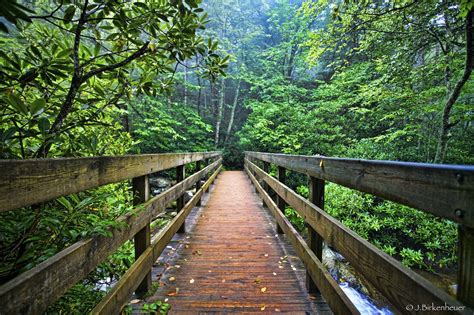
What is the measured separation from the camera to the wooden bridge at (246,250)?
67 cm

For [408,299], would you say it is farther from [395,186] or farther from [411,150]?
[411,150]

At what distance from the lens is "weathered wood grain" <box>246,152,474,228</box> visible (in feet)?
2.01

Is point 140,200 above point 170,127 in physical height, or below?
below

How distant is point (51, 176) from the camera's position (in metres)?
0.85

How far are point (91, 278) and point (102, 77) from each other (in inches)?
54.9

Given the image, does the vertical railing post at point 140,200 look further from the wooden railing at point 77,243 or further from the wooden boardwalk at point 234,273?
the wooden boardwalk at point 234,273

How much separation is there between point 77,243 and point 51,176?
0.35m

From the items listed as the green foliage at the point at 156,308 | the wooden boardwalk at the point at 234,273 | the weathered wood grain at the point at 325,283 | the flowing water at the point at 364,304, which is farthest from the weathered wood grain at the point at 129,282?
the flowing water at the point at 364,304

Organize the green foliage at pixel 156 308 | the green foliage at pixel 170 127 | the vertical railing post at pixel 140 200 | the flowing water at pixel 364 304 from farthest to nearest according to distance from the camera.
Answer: the green foliage at pixel 170 127 < the flowing water at pixel 364 304 < the vertical railing post at pixel 140 200 < the green foliage at pixel 156 308

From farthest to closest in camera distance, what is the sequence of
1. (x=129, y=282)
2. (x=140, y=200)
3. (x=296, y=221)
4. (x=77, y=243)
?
1. (x=296, y=221)
2. (x=140, y=200)
3. (x=129, y=282)
4. (x=77, y=243)

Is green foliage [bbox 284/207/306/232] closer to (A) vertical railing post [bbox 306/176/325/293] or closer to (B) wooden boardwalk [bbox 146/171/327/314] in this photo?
(B) wooden boardwalk [bbox 146/171/327/314]

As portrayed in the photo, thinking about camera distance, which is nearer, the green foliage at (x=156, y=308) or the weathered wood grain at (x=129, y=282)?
the weathered wood grain at (x=129, y=282)

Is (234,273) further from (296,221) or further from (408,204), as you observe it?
(296,221)

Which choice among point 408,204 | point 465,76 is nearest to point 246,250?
point 408,204
